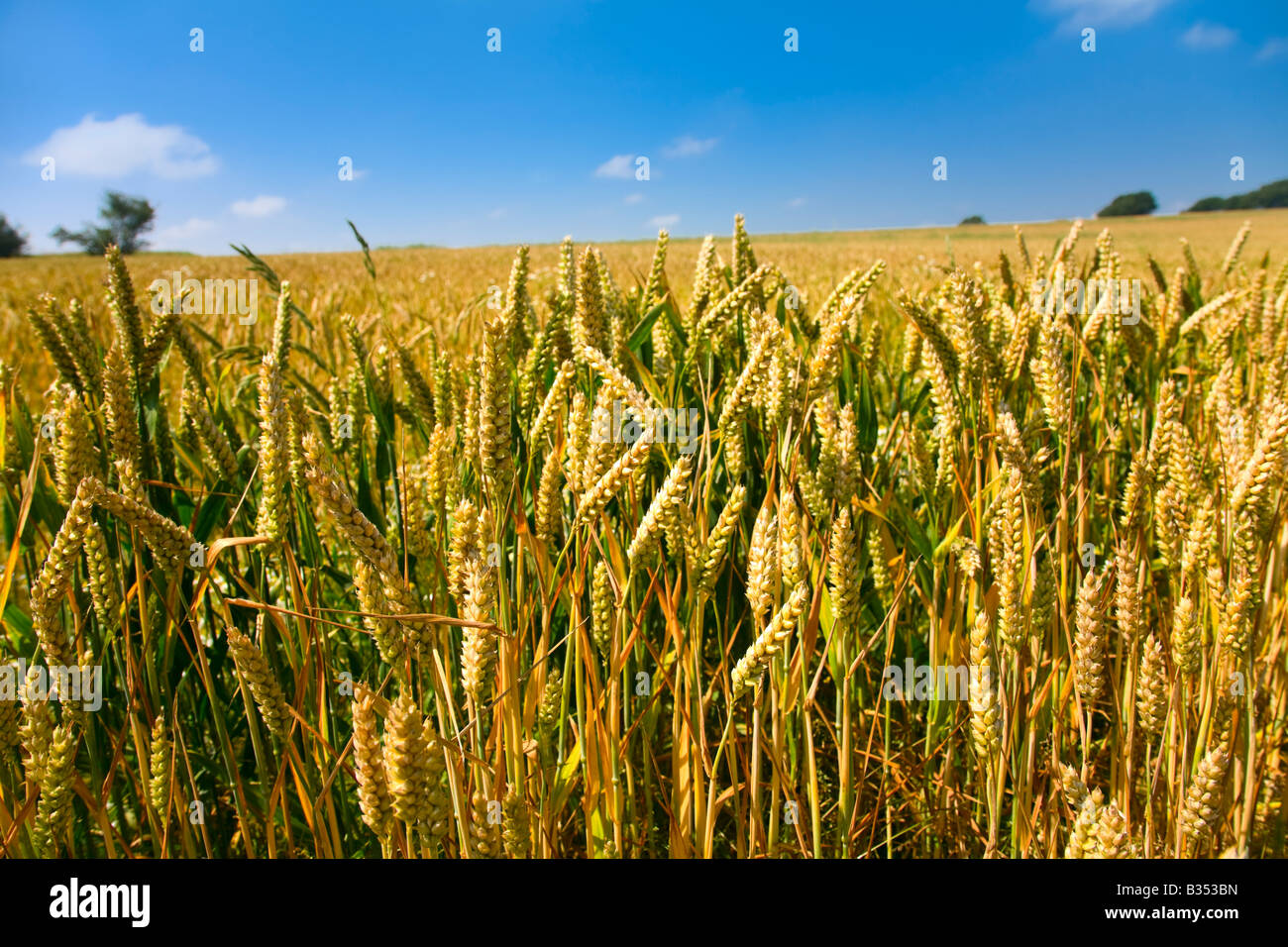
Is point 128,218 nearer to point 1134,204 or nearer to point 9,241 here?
point 9,241

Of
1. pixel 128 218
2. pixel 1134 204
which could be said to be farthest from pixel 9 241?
pixel 1134 204

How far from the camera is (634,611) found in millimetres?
973

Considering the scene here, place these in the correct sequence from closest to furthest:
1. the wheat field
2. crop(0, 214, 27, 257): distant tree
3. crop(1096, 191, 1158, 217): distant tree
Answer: the wheat field → crop(0, 214, 27, 257): distant tree → crop(1096, 191, 1158, 217): distant tree

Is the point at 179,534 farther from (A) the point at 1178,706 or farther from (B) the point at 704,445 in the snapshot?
(A) the point at 1178,706

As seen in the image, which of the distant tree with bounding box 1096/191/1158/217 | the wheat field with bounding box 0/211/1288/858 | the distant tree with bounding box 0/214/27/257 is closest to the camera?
the wheat field with bounding box 0/211/1288/858

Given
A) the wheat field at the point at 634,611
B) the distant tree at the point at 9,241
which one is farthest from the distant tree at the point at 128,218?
the wheat field at the point at 634,611

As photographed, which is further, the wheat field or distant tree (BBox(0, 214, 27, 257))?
distant tree (BBox(0, 214, 27, 257))

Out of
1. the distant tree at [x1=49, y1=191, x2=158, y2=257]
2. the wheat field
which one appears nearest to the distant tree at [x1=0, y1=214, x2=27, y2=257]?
the distant tree at [x1=49, y1=191, x2=158, y2=257]

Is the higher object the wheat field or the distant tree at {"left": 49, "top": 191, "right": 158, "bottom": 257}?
the distant tree at {"left": 49, "top": 191, "right": 158, "bottom": 257}

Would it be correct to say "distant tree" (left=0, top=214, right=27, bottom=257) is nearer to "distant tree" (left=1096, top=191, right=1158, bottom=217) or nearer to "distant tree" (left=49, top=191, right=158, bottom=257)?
"distant tree" (left=49, top=191, right=158, bottom=257)

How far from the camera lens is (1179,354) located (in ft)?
6.96

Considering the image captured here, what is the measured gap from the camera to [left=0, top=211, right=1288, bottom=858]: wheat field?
718 millimetres
